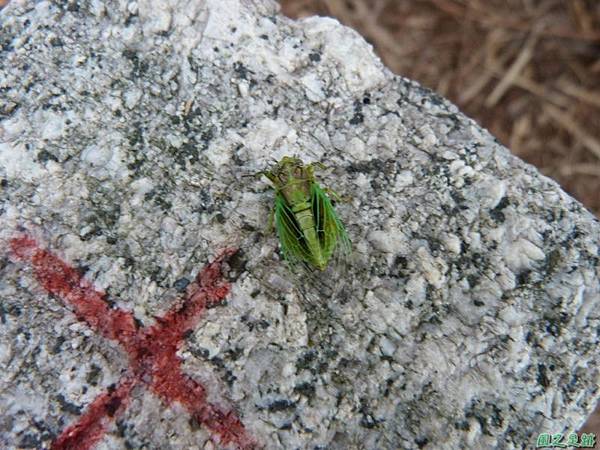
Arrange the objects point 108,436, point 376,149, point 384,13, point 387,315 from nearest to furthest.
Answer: point 108,436
point 387,315
point 376,149
point 384,13

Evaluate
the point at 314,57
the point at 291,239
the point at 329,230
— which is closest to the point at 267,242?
the point at 291,239

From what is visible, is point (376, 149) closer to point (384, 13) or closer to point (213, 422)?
point (213, 422)

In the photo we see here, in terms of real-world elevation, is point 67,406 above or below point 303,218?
below

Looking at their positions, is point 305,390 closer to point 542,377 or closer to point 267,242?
point 267,242

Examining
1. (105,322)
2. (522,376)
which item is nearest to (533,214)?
(522,376)

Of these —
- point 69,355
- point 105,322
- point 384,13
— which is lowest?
point 69,355

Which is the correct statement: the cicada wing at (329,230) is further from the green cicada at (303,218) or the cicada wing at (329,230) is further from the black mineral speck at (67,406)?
the black mineral speck at (67,406)

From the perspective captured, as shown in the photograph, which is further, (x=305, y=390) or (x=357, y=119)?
(x=357, y=119)
